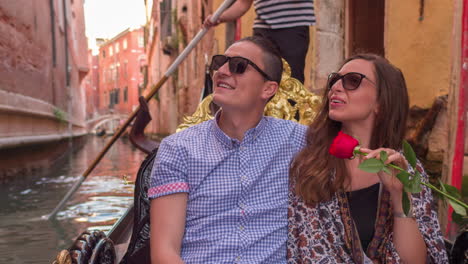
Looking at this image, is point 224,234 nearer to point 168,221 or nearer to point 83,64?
A: point 168,221

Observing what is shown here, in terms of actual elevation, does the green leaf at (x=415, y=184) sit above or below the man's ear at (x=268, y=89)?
below

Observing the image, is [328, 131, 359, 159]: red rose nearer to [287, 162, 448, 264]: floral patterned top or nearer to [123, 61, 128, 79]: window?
[287, 162, 448, 264]: floral patterned top

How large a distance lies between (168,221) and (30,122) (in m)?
6.42

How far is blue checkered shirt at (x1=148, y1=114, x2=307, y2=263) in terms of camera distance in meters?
1.40

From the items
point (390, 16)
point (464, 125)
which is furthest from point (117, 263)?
point (390, 16)

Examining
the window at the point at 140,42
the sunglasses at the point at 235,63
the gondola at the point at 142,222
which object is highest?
the window at the point at 140,42

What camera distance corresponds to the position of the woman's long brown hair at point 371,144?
140 centimetres

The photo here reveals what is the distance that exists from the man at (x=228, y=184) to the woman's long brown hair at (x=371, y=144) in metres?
0.08

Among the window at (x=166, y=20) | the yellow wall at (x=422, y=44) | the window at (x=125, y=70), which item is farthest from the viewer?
the window at (x=125, y=70)

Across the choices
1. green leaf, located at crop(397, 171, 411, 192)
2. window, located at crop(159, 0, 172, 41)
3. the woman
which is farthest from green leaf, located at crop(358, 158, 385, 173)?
window, located at crop(159, 0, 172, 41)

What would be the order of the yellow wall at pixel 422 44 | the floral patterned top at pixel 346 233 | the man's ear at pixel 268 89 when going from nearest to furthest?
the floral patterned top at pixel 346 233
the man's ear at pixel 268 89
the yellow wall at pixel 422 44

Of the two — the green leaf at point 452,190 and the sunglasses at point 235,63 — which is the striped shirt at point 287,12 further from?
the green leaf at point 452,190

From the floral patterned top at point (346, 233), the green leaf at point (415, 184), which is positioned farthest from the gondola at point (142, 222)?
the green leaf at point (415, 184)

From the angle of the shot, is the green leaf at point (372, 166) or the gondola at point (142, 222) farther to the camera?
the gondola at point (142, 222)
